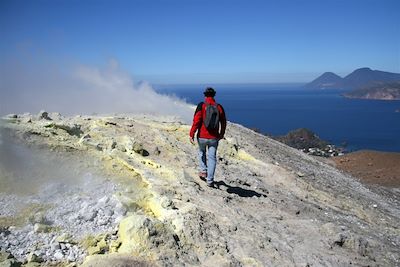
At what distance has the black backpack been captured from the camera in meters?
8.20

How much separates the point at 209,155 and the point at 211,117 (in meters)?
0.79

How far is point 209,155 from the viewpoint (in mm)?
8438

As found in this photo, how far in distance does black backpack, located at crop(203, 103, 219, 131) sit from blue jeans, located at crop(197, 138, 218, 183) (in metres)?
0.29

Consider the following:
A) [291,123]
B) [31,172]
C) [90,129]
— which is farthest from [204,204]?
[291,123]

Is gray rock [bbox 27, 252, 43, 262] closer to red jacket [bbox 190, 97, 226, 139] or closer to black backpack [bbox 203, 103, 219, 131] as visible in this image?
red jacket [bbox 190, 97, 226, 139]

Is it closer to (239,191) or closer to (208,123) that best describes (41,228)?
(208,123)

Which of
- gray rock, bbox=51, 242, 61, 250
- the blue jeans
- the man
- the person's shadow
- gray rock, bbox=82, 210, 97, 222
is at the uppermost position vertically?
the man

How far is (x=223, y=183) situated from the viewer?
372 inches

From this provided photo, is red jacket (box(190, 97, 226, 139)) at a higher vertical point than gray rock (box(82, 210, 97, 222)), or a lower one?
higher

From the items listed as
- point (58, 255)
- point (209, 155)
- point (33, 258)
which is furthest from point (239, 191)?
point (33, 258)

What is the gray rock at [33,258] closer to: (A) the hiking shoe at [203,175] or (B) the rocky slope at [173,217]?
(B) the rocky slope at [173,217]

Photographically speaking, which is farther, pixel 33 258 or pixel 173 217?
pixel 173 217

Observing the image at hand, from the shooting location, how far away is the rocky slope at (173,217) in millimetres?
5527

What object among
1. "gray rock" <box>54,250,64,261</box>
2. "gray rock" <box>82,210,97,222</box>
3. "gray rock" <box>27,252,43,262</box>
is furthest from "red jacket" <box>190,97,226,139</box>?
"gray rock" <box>27,252,43,262</box>
